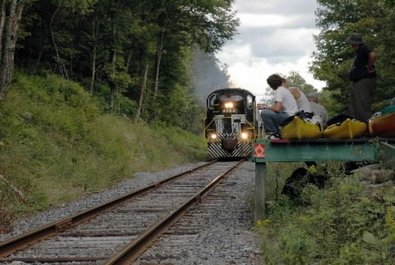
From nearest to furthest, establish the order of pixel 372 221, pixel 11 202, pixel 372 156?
pixel 372 221 < pixel 372 156 < pixel 11 202

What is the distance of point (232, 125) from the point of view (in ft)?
88.6

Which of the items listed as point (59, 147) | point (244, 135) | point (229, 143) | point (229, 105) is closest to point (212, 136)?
point (229, 143)

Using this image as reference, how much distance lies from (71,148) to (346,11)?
17338 millimetres

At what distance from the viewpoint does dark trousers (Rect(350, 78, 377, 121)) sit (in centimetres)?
864

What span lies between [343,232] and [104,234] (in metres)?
3.69

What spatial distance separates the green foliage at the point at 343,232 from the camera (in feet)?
16.1

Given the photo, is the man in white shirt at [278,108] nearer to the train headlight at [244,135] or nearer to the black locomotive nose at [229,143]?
the black locomotive nose at [229,143]

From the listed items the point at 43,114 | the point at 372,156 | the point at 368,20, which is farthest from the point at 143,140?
the point at 372,156

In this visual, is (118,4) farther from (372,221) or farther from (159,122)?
(372,221)

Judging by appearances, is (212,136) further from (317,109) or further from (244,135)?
(317,109)

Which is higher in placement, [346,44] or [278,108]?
[346,44]

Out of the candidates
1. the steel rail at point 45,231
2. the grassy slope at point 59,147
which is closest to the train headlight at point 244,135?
the grassy slope at point 59,147

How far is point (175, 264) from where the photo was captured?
6391mm

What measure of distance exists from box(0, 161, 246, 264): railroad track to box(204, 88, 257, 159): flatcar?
14168 mm
